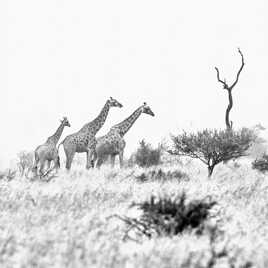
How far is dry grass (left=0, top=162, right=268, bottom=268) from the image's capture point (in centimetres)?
454

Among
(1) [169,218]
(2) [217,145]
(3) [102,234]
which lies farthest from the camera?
(2) [217,145]

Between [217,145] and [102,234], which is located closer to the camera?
[102,234]

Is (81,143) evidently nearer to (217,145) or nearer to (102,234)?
(217,145)

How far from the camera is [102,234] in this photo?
222 inches

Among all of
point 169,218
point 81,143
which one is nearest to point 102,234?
point 169,218

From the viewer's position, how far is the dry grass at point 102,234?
4539mm

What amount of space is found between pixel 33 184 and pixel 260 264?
6176mm

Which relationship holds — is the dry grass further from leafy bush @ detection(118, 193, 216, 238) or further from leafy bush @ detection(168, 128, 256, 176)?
leafy bush @ detection(168, 128, 256, 176)

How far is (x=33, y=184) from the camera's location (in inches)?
392

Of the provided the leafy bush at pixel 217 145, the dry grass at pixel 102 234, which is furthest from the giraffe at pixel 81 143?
the dry grass at pixel 102 234

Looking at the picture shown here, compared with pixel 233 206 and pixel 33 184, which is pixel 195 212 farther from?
pixel 33 184

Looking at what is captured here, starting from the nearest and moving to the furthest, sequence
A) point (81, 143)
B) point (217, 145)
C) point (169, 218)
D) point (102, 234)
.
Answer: point (102, 234), point (169, 218), point (81, 143), point (217, 145)

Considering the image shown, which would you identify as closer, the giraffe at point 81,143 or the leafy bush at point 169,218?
the leafy bush at point 169,218

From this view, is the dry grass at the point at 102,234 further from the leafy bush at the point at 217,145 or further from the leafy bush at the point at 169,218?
the leafy bush at the point at 217,145
